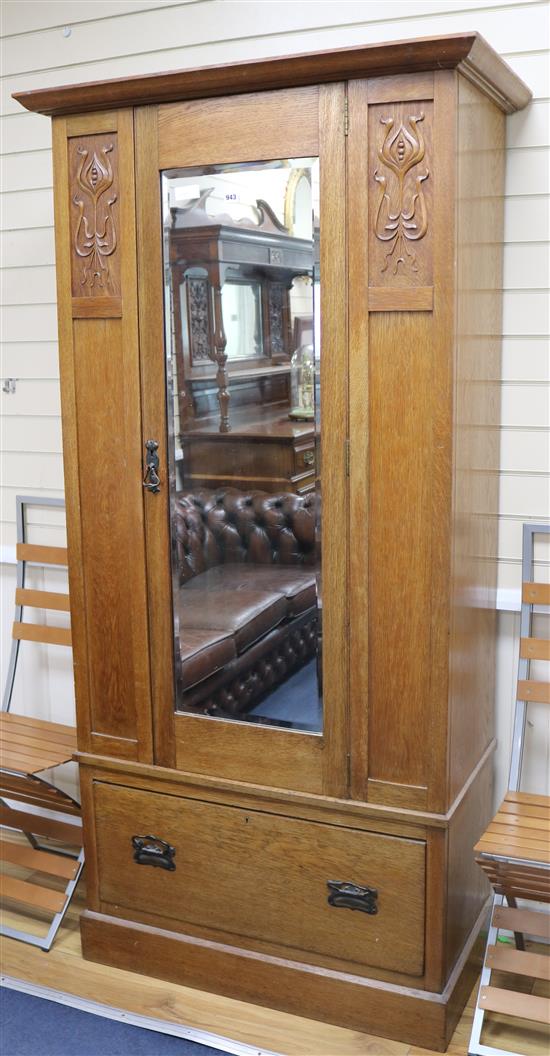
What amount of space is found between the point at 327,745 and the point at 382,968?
558 mm

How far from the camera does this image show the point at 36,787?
3.00m

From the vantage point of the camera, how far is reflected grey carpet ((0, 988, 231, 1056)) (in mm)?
2596

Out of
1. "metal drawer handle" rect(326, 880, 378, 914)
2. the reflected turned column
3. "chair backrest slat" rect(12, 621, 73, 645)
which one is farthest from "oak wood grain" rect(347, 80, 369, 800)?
"chair backrest slat" rect(12, 621, 73, 645)

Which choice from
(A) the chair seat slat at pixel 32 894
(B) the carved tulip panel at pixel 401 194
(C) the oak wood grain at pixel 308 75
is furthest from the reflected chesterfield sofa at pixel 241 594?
(C) the oak wood grain at pixel 308 75

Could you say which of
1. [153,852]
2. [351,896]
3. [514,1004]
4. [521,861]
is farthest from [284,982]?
[521,861]

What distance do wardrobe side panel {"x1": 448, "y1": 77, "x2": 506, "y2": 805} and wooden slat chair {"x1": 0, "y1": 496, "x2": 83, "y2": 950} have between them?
1197 mm

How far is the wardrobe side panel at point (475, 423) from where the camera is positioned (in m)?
2.34

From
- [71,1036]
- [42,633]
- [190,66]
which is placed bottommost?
[71,1036]

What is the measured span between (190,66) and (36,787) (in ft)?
6.96

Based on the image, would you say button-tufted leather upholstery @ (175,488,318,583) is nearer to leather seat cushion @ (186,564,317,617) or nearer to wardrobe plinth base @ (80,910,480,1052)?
leather seat cushion @ (186,564,317,617)

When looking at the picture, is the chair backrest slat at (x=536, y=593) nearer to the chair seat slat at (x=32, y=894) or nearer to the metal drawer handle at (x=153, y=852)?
the metal drawer handle at (x=153, y=852)

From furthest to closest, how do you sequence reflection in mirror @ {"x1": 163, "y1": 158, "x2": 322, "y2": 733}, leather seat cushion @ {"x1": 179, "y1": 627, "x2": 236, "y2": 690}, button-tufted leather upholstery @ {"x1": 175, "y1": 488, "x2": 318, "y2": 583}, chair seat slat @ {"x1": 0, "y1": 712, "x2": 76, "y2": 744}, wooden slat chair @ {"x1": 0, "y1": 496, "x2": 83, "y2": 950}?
1. chair seat slat @ {"x1": 0, "y1": 712, "x2": 76, "y2": 744}
2. wooden slat chair @ {"x1": 0, "y1": 496, "x2": 83, "y2": 950}
3. leather seat cushion @ {"x1": 179, "y1": 627, "x2": 236, "y2": 690}
4. button-tufted leather upholstery @ {"x1": 175, "y1": 488, "x2": 318, "y2": 583}
5. reflection in mirror @ {"x1": 163, "y1": 158, "x2": 322, "y2": 733}

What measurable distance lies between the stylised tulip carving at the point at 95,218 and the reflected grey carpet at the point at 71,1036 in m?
1.87

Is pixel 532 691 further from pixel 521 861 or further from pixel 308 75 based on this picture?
pixel 308 75
